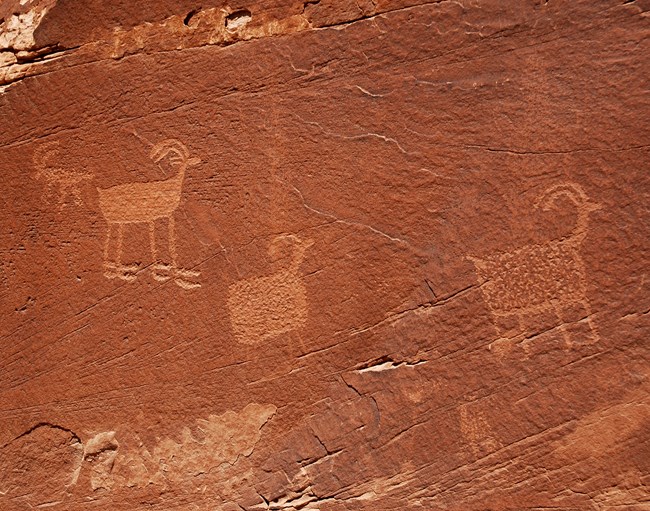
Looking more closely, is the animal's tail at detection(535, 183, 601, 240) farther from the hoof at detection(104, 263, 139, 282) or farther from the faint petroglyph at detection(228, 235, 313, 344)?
the hoof at detection(104, 263, 139, 282)

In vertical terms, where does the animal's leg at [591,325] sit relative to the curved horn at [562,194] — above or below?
below

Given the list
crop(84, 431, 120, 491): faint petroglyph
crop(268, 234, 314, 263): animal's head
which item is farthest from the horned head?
crop(84, 431, 120, 491): faint petroglyph

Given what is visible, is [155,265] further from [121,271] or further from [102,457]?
[102,457]

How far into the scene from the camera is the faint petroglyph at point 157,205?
8.25ft

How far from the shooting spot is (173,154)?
2.52 m

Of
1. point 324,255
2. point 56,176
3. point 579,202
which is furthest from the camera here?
point 56,176

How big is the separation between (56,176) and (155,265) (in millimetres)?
499

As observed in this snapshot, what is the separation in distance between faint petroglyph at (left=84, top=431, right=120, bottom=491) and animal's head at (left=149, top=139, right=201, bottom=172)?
101 centimetres

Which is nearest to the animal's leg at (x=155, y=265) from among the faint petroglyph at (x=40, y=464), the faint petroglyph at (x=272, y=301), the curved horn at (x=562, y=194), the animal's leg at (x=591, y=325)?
the faint petroglyph at (x=272, y=301)

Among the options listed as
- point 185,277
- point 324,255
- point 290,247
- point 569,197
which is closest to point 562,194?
point 569,197

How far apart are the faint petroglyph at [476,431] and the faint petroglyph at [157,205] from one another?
105 centimetres

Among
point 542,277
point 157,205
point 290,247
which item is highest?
point 157,205

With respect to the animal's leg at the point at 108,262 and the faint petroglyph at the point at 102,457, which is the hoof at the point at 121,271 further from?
the faint petroglyph at the point at 102,457

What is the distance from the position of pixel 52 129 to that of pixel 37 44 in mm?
323
